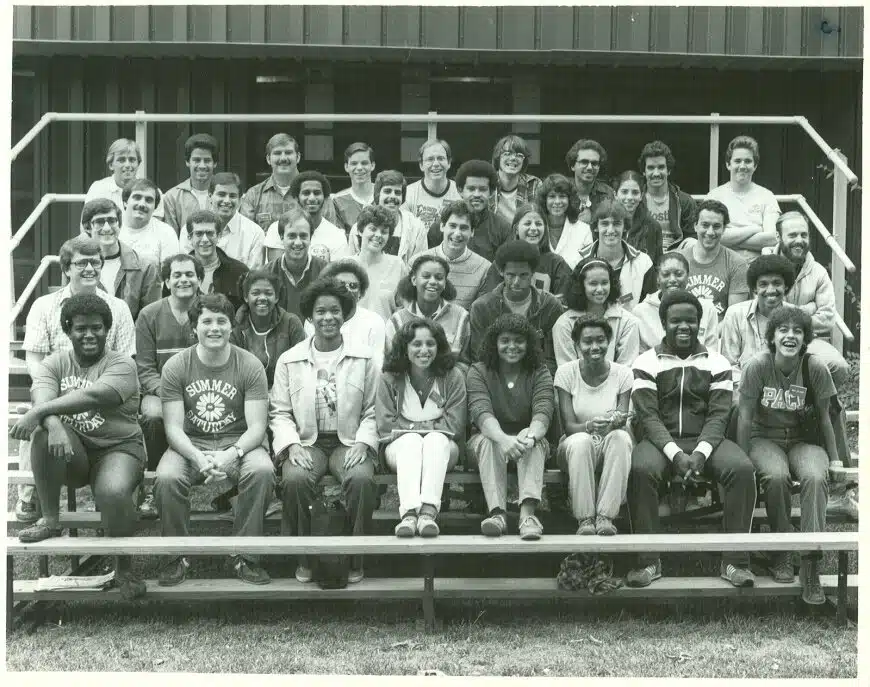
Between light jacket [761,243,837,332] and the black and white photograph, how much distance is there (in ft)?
0.07

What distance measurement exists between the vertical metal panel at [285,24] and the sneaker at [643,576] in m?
4.91

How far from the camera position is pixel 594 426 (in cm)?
541

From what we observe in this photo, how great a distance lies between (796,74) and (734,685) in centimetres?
584

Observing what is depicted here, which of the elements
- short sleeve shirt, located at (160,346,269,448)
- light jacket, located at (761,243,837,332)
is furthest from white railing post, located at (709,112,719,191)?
short sleeve shirt, located at (160,346,269,448)

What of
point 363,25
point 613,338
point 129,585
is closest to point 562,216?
point 613,338

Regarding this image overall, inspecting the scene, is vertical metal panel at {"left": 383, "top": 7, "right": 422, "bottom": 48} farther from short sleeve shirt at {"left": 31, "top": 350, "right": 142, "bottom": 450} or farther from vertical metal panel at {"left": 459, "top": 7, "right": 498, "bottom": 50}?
short sleeve shirt at {"left": 31, "top": 350, "right": 142, "bottom": 450}

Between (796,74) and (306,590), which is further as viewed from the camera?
(796,74)

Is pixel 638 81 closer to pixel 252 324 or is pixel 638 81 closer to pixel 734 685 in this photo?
pixel 252 324

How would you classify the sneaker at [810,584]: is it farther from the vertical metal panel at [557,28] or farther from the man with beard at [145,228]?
the vertical metal panel at [557,28]

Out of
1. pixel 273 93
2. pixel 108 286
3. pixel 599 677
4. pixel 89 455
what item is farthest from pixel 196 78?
pixel 599 677

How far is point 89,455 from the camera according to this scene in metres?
5.30

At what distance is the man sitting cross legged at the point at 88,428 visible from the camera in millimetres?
5133

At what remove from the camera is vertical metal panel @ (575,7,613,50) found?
8.35 metres

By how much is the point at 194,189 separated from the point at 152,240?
623 millimetres
